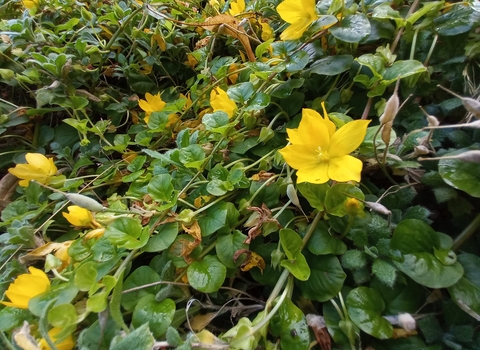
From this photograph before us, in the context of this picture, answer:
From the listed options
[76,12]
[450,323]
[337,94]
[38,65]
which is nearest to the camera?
[450,323]

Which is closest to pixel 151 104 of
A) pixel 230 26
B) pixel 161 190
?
pixel 230 26

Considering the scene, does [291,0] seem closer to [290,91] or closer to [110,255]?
[290,91]

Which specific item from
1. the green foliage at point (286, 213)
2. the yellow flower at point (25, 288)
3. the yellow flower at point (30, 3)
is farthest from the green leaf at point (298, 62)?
the yellow flower at point (30, 3)

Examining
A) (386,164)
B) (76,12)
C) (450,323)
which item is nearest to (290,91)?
(386,164)

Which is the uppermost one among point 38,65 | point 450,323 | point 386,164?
point 38,65

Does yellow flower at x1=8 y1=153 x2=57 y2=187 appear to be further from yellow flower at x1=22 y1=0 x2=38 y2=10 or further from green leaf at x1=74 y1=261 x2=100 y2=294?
yellow flower at x1=22 y1=0 x2=38 y2=10

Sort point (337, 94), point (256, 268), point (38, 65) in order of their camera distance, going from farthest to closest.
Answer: point (38, 65), point (337, 94), point (256, 268)

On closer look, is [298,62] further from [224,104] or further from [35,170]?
[35,170]
